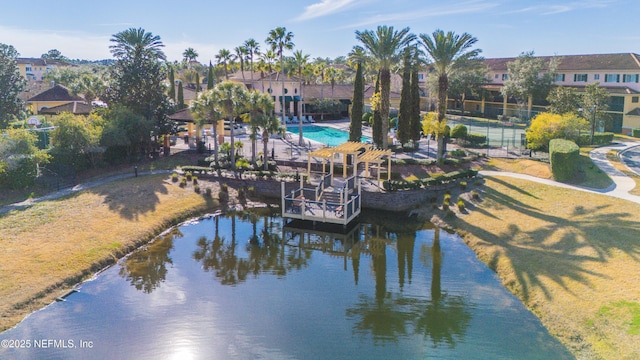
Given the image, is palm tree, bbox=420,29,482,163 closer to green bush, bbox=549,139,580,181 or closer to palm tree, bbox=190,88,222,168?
green bush, bbox=549,139,580,181

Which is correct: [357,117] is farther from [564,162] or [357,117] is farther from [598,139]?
[598,139]

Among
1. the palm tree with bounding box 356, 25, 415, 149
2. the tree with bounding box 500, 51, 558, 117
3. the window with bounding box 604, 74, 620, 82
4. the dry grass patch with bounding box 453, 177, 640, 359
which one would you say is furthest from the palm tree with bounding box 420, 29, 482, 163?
the window with bounding box 604, 74, 620, 82

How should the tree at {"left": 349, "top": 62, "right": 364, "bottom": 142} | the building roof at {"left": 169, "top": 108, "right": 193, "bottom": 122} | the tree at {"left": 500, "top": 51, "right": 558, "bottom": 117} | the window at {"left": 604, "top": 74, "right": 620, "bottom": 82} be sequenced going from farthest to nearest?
the tree at {"left": 500, "top": 51, "right": 558, "bottom": 117} → the window at {"left": 604, "top": 74, "right": 620, "bottom": 82} → the building roof at {"left": 169, "top": 108, "right": 193, "bottom": 122} → the tree at {"left": 349, "top": 62, "right": 364, "bottom": 142}

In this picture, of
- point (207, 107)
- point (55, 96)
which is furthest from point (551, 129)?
point (55, 96)

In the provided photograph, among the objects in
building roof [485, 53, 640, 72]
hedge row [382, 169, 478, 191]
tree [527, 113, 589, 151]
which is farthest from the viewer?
building roof [485, 53, 640, 72]

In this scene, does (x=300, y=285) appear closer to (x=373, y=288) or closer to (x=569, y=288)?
(x=373, y=288)

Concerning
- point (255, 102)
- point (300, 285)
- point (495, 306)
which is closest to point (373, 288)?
point (300, 285)
